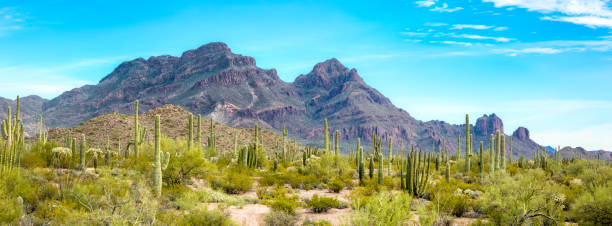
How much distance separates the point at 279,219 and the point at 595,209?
8.52 m

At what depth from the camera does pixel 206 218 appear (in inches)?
388

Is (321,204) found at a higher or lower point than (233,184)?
lower

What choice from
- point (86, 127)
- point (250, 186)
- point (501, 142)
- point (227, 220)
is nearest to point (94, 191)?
point (227, 220)

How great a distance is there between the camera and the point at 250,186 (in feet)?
58.2

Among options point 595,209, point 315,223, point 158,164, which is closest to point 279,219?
point 315,223

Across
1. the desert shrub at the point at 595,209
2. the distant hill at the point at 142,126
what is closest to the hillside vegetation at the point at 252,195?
the desert shrub at the point at 595,209

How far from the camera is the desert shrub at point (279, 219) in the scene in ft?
36.2

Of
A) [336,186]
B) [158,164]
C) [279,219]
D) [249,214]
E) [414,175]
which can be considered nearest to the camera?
[279,219]

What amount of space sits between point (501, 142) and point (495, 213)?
12.1 metres

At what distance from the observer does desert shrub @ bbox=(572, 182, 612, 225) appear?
33.6ft

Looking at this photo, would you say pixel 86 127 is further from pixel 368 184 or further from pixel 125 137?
pixel 368 184

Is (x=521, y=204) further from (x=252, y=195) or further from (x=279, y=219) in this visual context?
(x=252, y=195)

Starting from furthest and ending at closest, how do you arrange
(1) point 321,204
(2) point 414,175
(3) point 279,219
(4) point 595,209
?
(2) point 414,175
(1) point 321,204
(3) point 279,219
(4) point 595,209

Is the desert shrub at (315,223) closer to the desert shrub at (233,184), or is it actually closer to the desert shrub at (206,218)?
the desert shrub at (206,218)
